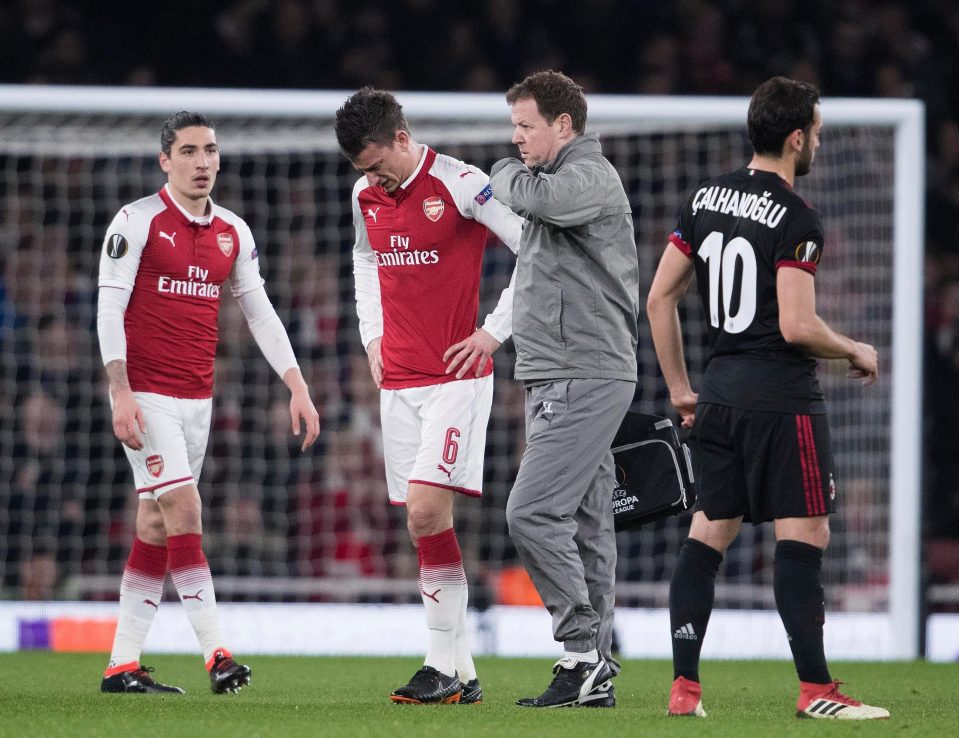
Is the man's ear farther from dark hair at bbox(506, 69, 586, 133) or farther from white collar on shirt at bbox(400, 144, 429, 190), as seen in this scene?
white collar on shirt at bbox(400, 144, 429, 190)

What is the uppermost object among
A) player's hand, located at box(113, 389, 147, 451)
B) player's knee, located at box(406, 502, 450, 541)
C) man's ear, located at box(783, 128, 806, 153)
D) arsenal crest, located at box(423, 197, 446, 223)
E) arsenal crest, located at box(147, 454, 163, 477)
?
man's ear, located at box(783, 128, 806, 153)

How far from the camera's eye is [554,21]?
39.4ft

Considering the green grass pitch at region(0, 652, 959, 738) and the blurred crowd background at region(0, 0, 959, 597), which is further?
the blurred crowd background at region(0, 0, 959, 597)

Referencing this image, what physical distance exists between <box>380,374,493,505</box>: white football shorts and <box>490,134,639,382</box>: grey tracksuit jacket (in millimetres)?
262

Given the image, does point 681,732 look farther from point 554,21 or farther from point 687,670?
point 554,21

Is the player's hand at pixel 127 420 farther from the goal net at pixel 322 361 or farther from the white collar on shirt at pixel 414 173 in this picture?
the goal net at pixel 322 361

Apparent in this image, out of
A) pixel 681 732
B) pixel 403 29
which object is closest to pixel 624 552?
pixel 403 29

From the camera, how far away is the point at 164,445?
4973 millimetres

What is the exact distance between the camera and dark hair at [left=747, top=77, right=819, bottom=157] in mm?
3961

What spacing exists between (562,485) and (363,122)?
1323 millimetres

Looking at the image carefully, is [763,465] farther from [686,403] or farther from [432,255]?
[432,255]

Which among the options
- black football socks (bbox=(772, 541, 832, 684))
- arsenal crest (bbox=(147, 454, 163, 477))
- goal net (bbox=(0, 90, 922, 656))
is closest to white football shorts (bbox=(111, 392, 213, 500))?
arsenal crest (bbox=(147, 454, 163, 477))

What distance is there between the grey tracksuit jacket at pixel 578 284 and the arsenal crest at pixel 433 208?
307 mm

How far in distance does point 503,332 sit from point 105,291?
1434 millimetres
